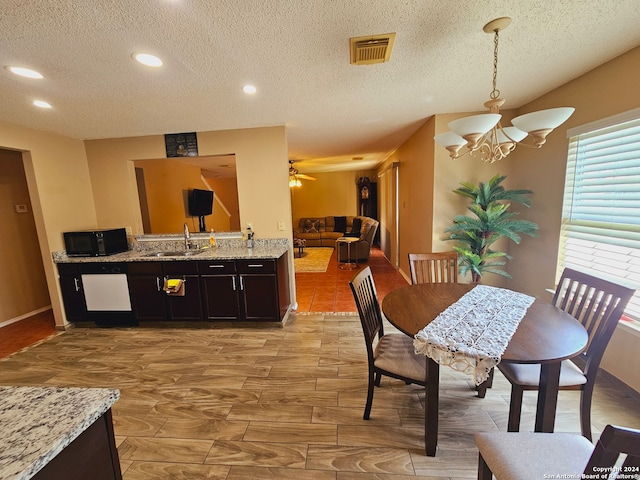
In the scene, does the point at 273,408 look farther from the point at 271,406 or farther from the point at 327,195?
the point at 327,195

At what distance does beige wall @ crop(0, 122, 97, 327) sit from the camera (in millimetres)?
3023

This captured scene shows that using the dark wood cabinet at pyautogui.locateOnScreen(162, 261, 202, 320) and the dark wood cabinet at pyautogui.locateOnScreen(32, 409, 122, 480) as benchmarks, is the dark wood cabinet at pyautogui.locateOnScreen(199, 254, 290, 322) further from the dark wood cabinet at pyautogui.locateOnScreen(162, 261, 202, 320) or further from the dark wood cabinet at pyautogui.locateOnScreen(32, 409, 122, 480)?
the dark wood cabinet at pyautogui.locateOnScreen(32, 409, 122, 480)

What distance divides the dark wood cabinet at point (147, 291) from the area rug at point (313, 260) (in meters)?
2.55

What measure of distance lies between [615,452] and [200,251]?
12.2 ft

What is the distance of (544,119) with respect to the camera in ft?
4.57

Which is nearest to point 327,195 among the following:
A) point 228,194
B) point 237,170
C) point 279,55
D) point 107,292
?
point 228,194

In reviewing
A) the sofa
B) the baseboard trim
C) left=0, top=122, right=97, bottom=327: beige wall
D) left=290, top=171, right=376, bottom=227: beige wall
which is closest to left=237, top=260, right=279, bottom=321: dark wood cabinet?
left=0, top=122, right=97, bottom=327: beige wall

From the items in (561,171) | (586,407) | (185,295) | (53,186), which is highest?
(53,186)

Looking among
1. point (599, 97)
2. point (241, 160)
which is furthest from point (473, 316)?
point (241, 160)

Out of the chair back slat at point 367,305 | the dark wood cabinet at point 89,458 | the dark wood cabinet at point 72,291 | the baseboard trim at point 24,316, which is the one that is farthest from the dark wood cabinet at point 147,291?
the dark wood cabinet at point 89,458

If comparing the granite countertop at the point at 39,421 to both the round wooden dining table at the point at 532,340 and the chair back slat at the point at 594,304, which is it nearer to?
the round wooden dining table at the point at 532,340

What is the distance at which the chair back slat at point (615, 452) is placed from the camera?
63 cm

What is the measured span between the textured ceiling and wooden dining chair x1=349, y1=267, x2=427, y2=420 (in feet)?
5.10

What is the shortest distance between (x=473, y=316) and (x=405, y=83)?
194 centimetres
